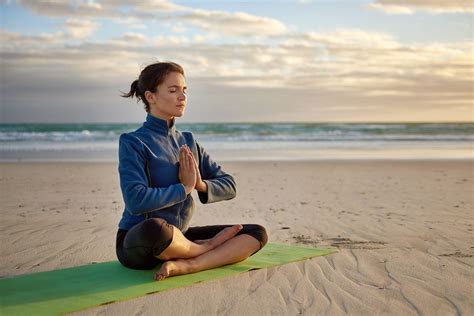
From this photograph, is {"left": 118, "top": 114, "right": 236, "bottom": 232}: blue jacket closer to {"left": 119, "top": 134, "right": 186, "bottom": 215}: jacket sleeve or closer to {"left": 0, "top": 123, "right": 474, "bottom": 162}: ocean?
{"left": 119, "top": 134, "right": 186, "bottom": 215}: jacket sleeve

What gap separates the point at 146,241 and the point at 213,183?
0.71m

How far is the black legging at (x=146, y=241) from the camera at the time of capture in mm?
4215

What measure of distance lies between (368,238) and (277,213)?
1909 mm

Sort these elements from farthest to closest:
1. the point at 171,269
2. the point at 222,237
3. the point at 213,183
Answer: the point at 222,237
the point at 213,183
the point at 171,269

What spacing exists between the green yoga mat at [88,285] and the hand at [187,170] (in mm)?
662

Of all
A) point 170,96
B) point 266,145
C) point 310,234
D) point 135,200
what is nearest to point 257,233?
point 135,200

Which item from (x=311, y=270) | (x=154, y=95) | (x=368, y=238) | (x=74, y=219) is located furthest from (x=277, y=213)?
(x=154, y=95)

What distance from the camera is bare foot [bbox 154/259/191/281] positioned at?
4348 mm

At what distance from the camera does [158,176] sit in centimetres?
445

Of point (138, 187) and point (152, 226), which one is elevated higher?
point (138, 187)

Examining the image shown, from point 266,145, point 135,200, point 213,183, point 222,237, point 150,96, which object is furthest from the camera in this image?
point 266,145

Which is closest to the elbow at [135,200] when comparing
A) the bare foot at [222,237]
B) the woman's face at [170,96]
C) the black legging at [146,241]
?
the black legging at [146,241]

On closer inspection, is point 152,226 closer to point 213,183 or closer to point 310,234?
point 213,183

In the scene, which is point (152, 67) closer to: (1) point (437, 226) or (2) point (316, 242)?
(2) point (316, 242)
